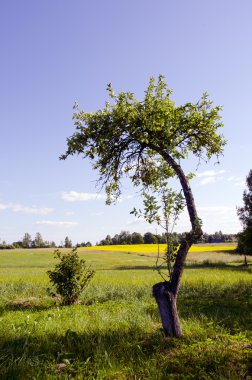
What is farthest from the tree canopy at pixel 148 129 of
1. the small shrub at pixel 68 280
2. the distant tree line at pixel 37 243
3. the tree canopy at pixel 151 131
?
the distant tree line at pixel 37 243

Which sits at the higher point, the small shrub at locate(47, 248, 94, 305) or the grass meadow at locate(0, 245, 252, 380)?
the small shrub at locate(47, 248, 94, 305)

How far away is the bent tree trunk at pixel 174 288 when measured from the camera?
297 inches

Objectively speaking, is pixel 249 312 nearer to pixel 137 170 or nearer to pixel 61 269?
pixel 137 170

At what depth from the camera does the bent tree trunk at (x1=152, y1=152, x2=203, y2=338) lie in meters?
7.55

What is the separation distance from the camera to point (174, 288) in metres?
7.76

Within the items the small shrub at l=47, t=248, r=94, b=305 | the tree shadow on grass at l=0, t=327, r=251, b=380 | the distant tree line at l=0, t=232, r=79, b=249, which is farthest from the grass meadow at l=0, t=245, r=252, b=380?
the distant tree line at l=0, t=232, r=79, b=249

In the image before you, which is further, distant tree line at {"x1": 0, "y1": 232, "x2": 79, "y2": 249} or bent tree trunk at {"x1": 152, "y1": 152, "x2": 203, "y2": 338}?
distant tree line at {"x1": 0, "y1": 232, "x2": 79, "y2": 249}

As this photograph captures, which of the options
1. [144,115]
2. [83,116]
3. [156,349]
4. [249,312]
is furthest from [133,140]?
[249,312]

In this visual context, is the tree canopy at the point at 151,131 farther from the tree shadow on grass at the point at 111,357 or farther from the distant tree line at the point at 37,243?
the distant tree line at the point at 37,243

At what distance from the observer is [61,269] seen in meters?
14.1

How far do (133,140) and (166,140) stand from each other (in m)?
1.01

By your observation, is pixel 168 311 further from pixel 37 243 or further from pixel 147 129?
pixel 37 243

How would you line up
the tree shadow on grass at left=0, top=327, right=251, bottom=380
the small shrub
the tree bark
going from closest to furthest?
the tree shadow on grass at left=0, top=327, right=251, bottom=380
the tree bark
the small shrub

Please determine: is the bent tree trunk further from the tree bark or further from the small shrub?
the small shrub
